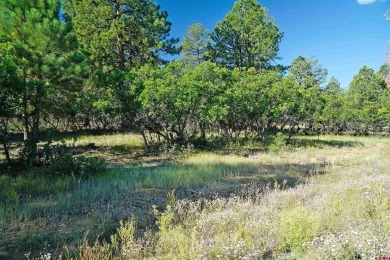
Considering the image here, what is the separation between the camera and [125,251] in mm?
4363

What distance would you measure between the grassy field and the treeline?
15.4 feet

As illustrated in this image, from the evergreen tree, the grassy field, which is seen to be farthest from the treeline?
the grassy field

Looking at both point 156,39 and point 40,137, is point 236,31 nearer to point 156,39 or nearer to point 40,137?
point 156,39

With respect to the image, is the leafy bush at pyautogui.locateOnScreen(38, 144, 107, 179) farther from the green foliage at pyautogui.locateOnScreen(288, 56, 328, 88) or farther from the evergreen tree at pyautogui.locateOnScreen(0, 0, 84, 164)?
the green foliage at pyautogui.locateOnScreen(288, 56, 328, 88)

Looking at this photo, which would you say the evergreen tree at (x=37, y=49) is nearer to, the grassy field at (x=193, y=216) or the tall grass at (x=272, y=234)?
the grassy field at (x=193, y=216)

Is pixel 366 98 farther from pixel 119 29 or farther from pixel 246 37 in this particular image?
pixel 119 29

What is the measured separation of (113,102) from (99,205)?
10259 millimetres

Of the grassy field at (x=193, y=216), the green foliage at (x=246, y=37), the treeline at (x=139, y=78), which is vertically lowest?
the grassy field at (x=193, y=216)

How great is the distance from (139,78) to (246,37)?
20.2m

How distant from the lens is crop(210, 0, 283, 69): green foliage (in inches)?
1267

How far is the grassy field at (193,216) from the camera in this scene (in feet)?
13.6

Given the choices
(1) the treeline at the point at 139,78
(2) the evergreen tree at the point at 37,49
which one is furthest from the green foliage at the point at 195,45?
(2) the evergreen tree at the point at 37,49

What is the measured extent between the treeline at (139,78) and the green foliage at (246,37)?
0.11m

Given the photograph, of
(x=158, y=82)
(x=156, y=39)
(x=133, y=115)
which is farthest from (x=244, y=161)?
(x=156, y=39)
